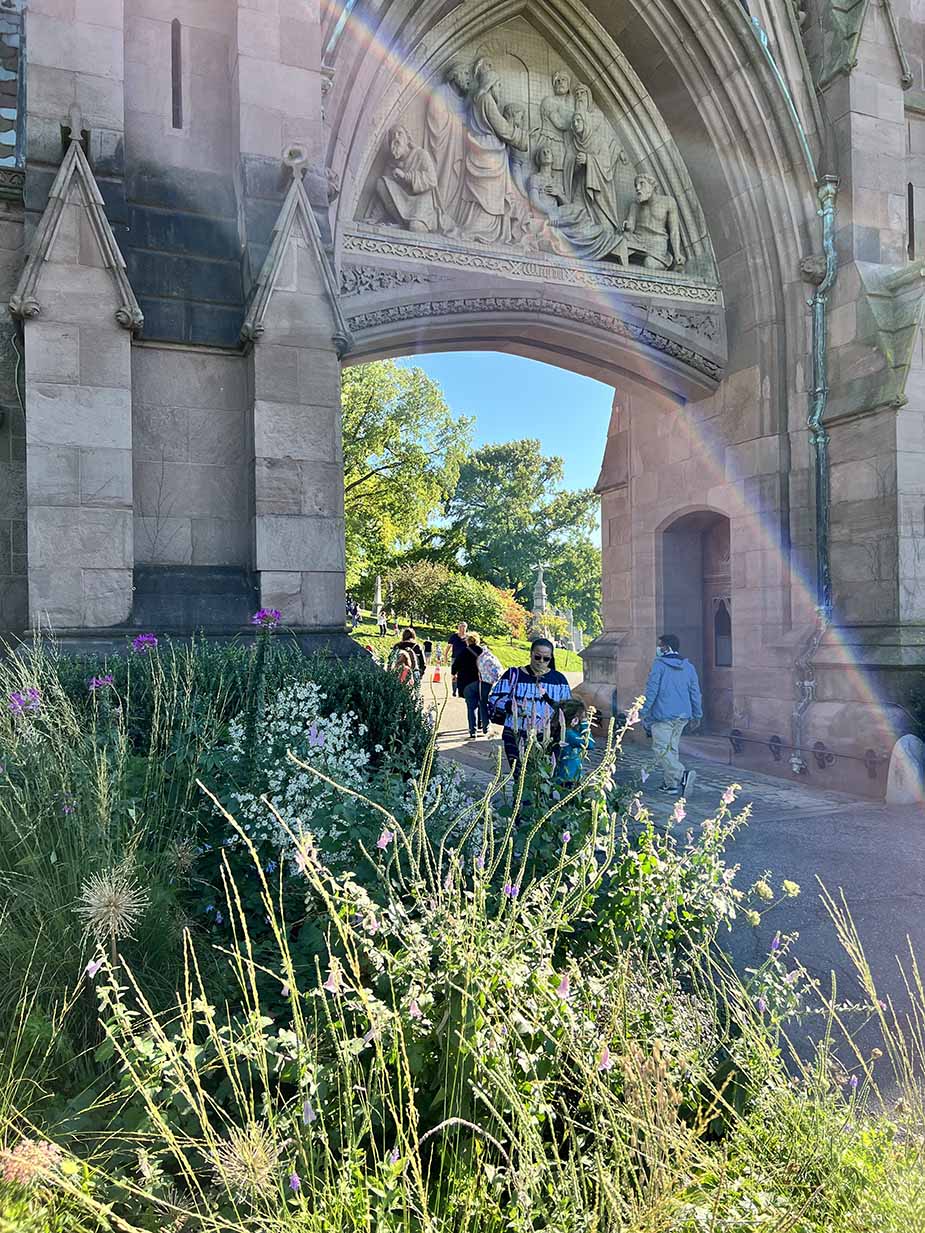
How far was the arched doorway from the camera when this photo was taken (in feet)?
39.8

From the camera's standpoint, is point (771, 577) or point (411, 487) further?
point (411, 487)

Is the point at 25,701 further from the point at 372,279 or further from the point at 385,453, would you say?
the point at 385,453

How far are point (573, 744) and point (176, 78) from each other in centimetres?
685

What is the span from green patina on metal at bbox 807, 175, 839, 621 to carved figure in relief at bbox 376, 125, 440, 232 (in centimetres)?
464

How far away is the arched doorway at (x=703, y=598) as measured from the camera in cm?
1214

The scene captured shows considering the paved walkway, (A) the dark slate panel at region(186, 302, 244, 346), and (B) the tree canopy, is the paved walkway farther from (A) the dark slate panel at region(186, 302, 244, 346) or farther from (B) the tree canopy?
(B) the tree canopy

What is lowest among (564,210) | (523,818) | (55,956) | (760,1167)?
(760,1167)

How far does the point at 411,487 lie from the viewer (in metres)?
27.3

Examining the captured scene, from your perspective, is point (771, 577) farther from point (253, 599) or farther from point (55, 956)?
point (55, 956)

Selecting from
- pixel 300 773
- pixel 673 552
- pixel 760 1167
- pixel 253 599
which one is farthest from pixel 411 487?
pixel 760 1167

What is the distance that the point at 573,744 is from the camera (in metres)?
4.13

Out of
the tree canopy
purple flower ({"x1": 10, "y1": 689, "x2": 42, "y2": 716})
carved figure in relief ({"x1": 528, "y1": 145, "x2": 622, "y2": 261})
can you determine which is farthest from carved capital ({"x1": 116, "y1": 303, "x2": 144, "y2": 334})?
the tree canopy

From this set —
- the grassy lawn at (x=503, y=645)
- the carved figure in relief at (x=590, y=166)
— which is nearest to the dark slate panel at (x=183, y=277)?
the carved figure in relief at (x=590, y=166)

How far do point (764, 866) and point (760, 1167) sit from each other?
13.2ft
